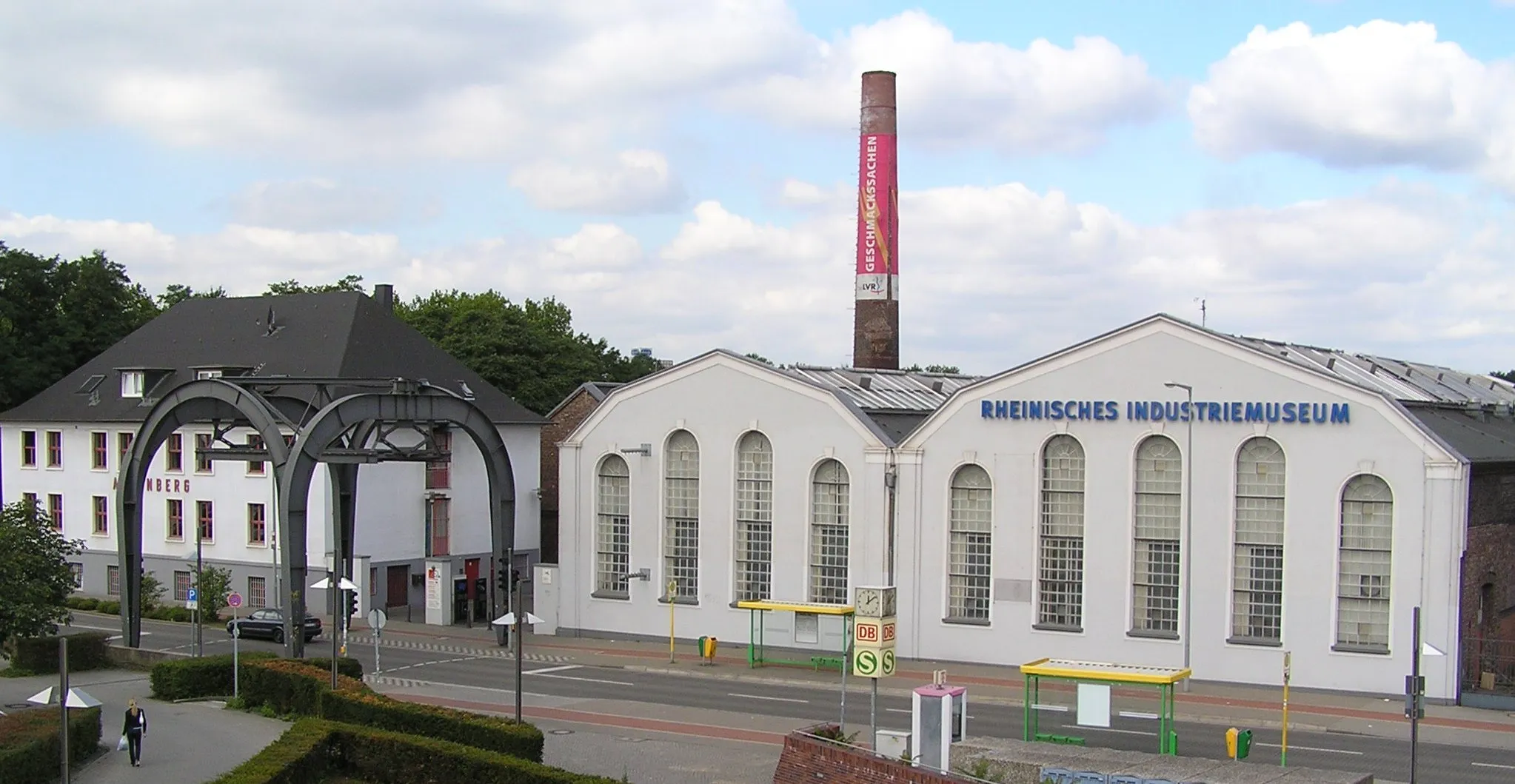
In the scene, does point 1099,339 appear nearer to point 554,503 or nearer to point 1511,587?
point 1511,587

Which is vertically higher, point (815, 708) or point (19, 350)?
point (19, 350)

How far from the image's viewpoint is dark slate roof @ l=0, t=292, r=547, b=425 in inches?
2554

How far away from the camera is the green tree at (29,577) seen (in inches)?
1651

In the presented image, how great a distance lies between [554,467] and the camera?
74625 mm

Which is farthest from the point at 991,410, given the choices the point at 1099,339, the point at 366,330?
the point at 366,330

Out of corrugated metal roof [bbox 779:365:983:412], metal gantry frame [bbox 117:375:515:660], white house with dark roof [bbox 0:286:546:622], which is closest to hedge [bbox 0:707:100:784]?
metal gantry frame [bbox 117:375:515:660]

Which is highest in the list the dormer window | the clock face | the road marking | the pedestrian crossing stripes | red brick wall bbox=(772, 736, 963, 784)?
the dormer window

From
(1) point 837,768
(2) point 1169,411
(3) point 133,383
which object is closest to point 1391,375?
A: (2) point 1169,411

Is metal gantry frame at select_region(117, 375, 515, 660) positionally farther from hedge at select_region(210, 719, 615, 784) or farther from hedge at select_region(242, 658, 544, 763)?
hedge at select_region(210, 719, 615, 784)

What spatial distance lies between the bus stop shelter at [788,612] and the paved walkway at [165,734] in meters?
15.6

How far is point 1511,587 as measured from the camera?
4569 cm

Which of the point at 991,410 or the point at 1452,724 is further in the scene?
the point at 991,410

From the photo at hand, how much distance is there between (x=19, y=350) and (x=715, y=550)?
44.4 metres

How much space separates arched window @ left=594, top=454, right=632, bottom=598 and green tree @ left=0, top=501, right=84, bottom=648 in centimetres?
1694
